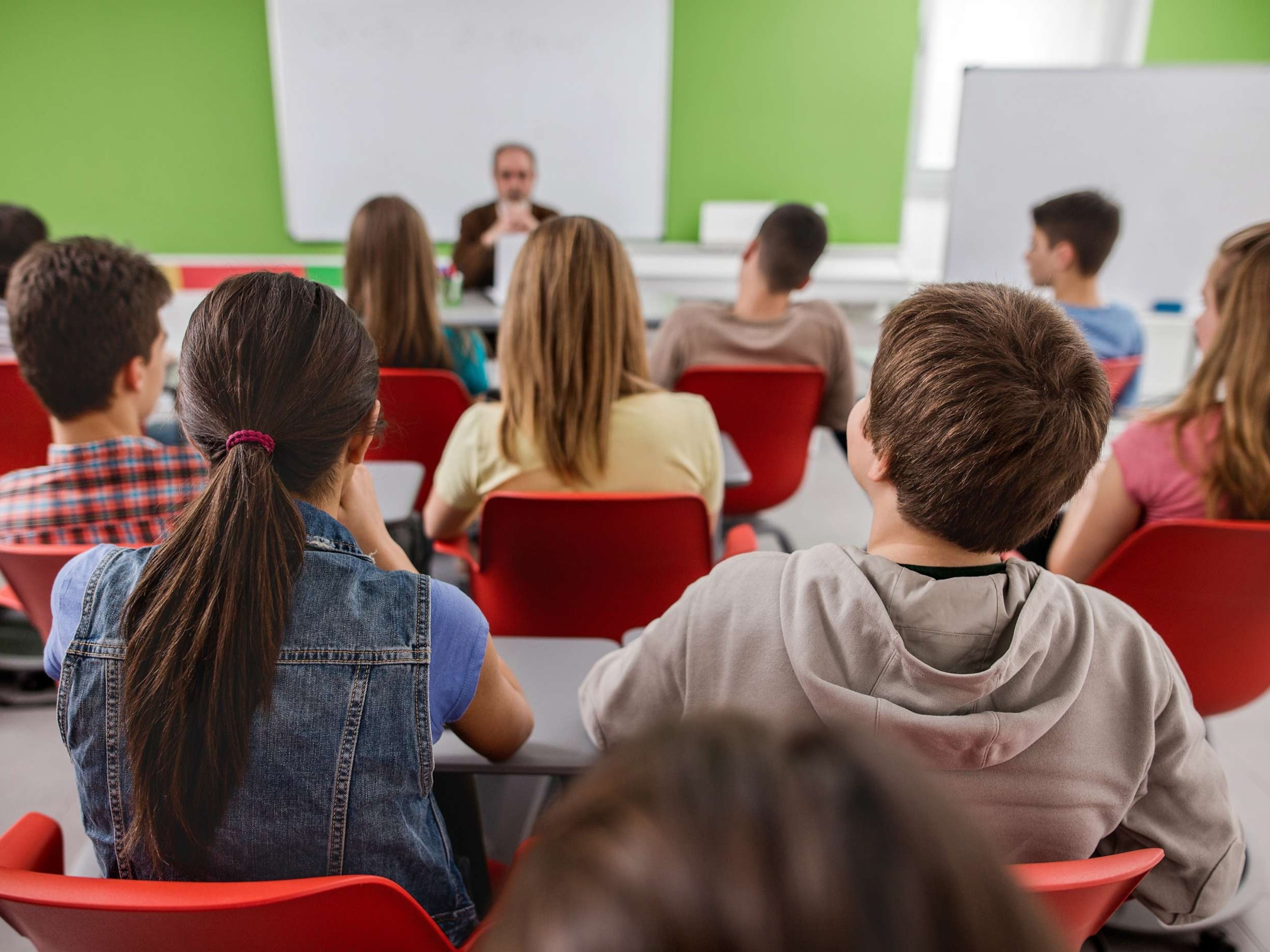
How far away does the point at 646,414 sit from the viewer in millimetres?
1752

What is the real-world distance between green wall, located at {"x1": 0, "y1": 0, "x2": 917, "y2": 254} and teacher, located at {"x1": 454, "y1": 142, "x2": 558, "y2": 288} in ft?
4.05

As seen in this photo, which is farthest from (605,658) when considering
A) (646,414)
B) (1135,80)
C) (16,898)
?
(1135,80)

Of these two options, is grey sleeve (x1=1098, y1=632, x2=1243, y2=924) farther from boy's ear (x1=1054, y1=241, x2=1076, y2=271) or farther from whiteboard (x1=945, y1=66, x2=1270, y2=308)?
whiteboard (x1=945, y1=66, x2=1270, y2=308)

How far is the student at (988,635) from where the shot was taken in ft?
2.77

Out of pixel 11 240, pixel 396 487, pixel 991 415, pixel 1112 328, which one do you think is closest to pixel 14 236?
pixel 11 240

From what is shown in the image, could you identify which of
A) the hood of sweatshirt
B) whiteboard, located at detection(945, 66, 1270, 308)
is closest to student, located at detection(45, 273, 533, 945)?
the hood of sweatshirt

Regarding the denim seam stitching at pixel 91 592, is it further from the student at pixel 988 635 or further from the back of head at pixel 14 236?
Result: the back of head at pixel 14 236

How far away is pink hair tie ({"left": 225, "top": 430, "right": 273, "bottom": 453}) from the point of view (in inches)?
34.8

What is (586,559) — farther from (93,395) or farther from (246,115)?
A: (246,115)

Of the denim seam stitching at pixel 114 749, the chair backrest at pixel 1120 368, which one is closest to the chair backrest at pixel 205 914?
the denim seam stitching at pixel 114 749

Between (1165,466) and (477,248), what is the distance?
10.8 ft

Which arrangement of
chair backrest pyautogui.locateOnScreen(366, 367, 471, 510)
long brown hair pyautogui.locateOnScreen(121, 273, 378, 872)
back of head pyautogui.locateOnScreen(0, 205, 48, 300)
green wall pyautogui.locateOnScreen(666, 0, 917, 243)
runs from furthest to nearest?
green wall pyautogui.locateOnScreen(666, 0, 917, 243) < back of head pyautogui.locateOnScreen(0, 205, 48, 300) < chair backrest pyautogui.locateOnScreen(366, 367, 471, 510) < long brown hair pyautogui.locateOnScreen(121, 273, 378, 872)

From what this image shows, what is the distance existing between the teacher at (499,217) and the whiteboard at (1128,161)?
2010 millimetres

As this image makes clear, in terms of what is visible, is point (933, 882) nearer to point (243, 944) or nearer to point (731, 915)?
point (731, 915)
